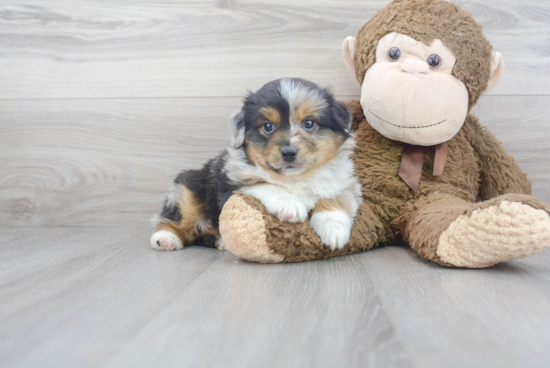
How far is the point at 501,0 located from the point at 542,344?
2025mm

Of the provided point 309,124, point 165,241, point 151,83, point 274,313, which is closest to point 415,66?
point 309,124

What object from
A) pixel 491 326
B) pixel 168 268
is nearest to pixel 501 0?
pixel 491 326

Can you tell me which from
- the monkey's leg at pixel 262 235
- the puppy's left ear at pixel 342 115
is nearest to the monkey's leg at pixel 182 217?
the monkey's leg at pixel 262 235

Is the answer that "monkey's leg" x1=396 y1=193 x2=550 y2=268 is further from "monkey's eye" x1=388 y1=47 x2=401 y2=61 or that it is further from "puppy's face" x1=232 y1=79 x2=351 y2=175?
"monkey's eye" x1=388 y1=47 x2=401 y2=61

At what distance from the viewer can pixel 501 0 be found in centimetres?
226

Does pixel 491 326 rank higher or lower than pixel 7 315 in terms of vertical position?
higher

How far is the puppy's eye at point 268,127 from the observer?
5.57 feet

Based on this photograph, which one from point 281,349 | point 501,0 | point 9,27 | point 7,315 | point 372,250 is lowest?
point 372,250

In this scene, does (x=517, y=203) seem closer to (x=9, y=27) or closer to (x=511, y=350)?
(x=511, y=350)

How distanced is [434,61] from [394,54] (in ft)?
0.56

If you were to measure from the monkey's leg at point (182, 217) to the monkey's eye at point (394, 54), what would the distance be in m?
1.11

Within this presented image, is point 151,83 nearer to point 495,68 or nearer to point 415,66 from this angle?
point 415,66

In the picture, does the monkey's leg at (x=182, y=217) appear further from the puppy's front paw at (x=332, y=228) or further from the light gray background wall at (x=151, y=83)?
the puppy's front paw at (x=332, y=228)

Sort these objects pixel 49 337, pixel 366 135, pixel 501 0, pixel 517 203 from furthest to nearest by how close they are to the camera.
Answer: pixel 501 0, pixel 366 135, pixel 517 203, pixel 49 337
